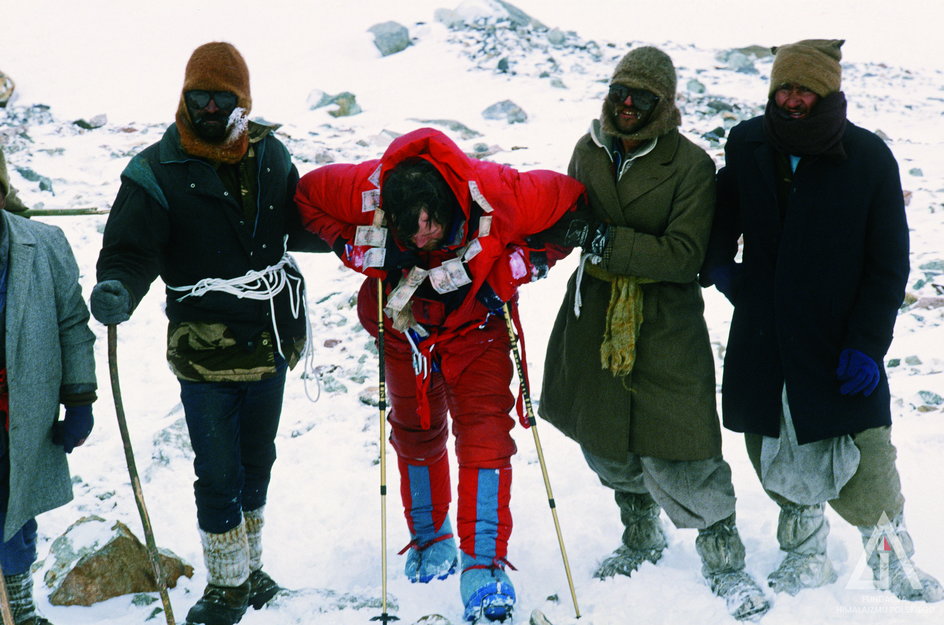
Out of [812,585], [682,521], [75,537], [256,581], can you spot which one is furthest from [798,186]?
[75,537]

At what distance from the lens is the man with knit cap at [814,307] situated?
3.13 meters

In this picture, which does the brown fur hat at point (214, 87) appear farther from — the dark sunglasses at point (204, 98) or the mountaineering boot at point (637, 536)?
the mountaineering boot at point (637, 536)

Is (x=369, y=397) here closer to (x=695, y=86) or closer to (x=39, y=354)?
(x=39, y=354)

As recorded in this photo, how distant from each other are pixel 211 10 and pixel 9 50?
23.2 ft

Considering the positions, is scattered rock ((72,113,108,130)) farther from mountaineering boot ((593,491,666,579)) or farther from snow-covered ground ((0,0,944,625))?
mountaineering boot ((593,491,666,579))

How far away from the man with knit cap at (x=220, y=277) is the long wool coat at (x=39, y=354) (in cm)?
17

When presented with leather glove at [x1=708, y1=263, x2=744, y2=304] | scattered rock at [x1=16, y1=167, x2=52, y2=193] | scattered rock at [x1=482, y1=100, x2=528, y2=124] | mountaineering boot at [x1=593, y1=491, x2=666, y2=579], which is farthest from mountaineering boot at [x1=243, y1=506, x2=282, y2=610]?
scattered rock at [x1=482, y1=100, x2=528, y2=124]

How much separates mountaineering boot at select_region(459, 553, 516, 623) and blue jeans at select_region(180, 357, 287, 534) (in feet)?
3.31

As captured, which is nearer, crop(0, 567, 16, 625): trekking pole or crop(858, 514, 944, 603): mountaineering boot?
crop(0, 567, 16, 625): trekking pole

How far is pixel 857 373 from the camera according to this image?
125 inches

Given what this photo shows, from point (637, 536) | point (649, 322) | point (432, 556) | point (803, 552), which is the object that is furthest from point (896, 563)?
point (432, 556)

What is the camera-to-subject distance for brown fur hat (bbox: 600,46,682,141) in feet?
10.9

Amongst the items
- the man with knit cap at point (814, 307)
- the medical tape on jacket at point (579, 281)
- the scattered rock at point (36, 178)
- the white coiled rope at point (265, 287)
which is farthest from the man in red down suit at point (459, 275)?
the scattered rock at point (36, 178)

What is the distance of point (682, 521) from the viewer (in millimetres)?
3545
